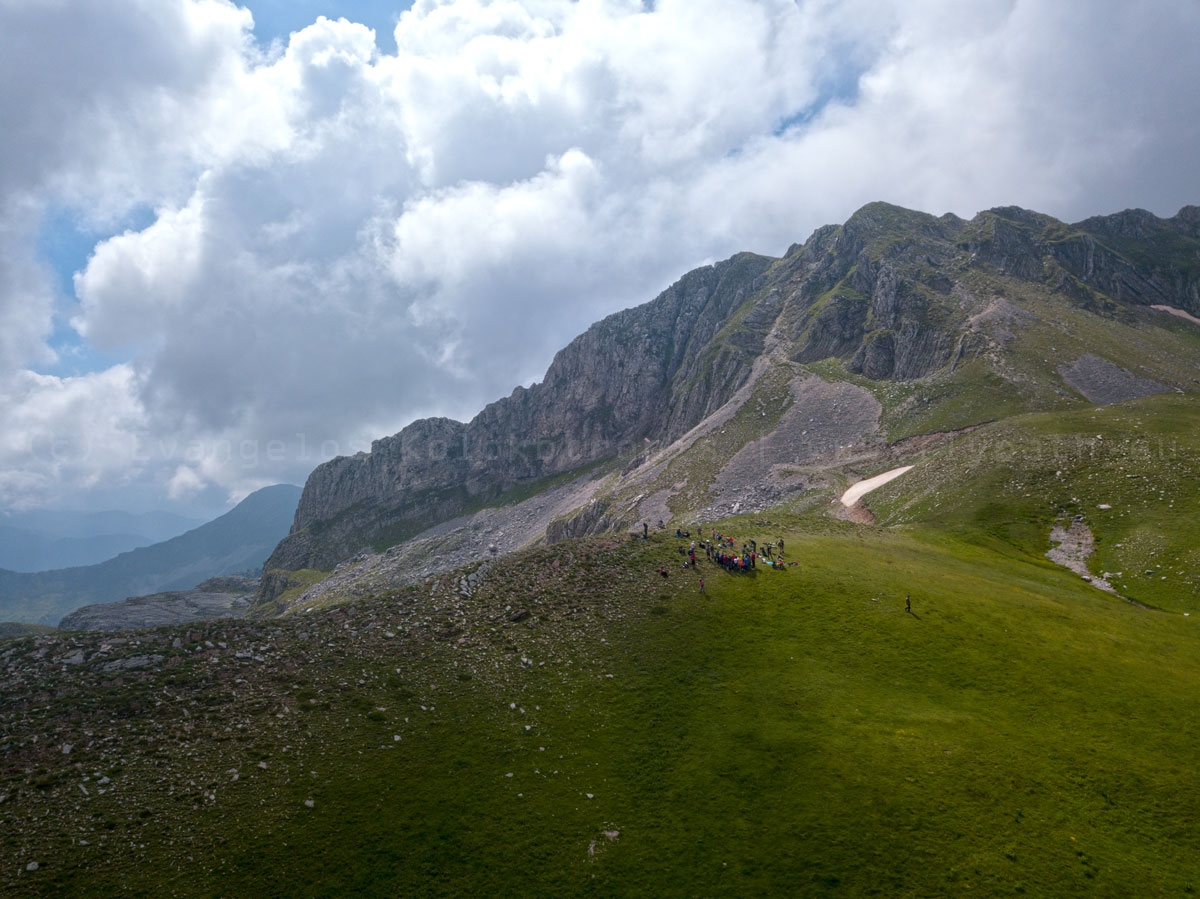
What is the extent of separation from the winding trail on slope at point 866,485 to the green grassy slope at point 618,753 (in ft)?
164

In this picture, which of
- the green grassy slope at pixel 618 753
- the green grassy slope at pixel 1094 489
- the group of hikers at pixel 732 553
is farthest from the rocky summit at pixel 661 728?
the green grassy slope at pixel 1094 489

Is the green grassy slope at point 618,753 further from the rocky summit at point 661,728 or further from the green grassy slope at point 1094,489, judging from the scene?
the green grassy slope at point 1094,489

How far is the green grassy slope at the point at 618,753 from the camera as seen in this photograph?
920 inches

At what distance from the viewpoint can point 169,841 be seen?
77.2 ft

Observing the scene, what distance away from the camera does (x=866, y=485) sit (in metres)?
102

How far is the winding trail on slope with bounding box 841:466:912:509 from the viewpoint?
95.2m

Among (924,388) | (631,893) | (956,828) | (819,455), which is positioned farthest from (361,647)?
(924,388)

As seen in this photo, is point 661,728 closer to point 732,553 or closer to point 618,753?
point 618,753

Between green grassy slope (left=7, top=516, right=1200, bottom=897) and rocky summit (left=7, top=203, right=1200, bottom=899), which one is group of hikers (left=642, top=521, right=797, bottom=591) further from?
green grassy slope (left=7, top=516, right=1200, bottom=897)

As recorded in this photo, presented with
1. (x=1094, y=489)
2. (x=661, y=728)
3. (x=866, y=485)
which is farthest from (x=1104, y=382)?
(x=661, y=728)

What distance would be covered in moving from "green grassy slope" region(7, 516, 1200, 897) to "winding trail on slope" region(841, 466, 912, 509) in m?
50.1

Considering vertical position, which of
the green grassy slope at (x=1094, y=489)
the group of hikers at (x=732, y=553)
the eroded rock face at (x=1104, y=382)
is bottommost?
the green grassy slope at (x=1094, y=489)

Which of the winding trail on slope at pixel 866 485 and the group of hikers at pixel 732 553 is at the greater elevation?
the group of hikers at pixel 732 553

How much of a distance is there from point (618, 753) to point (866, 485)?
85.0 m
